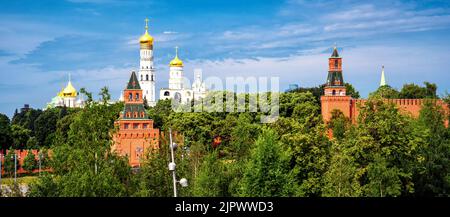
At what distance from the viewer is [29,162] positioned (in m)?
35.9

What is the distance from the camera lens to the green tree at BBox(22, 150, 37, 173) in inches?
1414

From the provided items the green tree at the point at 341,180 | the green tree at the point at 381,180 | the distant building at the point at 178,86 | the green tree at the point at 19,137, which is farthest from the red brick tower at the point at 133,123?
the distant building at the point at 178,86

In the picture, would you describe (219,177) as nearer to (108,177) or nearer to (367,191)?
(367,191)

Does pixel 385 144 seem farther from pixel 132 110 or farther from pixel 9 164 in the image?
pixel 9 164

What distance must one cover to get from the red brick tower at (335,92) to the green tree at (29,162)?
15975 mm

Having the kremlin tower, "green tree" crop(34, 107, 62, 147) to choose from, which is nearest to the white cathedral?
the kremlin tower

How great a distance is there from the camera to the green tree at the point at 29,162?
35.9 meters

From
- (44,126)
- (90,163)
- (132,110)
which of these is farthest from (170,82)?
(90,163)

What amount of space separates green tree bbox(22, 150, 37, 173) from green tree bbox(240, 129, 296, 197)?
19.9 m

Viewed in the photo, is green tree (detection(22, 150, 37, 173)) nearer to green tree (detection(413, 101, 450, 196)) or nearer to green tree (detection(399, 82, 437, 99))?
green tree (detection(413, 101, 450, 196))

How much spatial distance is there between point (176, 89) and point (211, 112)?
125ft

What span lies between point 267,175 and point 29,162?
2090 cm

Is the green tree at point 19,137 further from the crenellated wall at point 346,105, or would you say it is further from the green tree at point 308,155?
the green tree at point 308,155

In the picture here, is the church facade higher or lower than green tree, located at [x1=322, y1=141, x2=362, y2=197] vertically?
higher
